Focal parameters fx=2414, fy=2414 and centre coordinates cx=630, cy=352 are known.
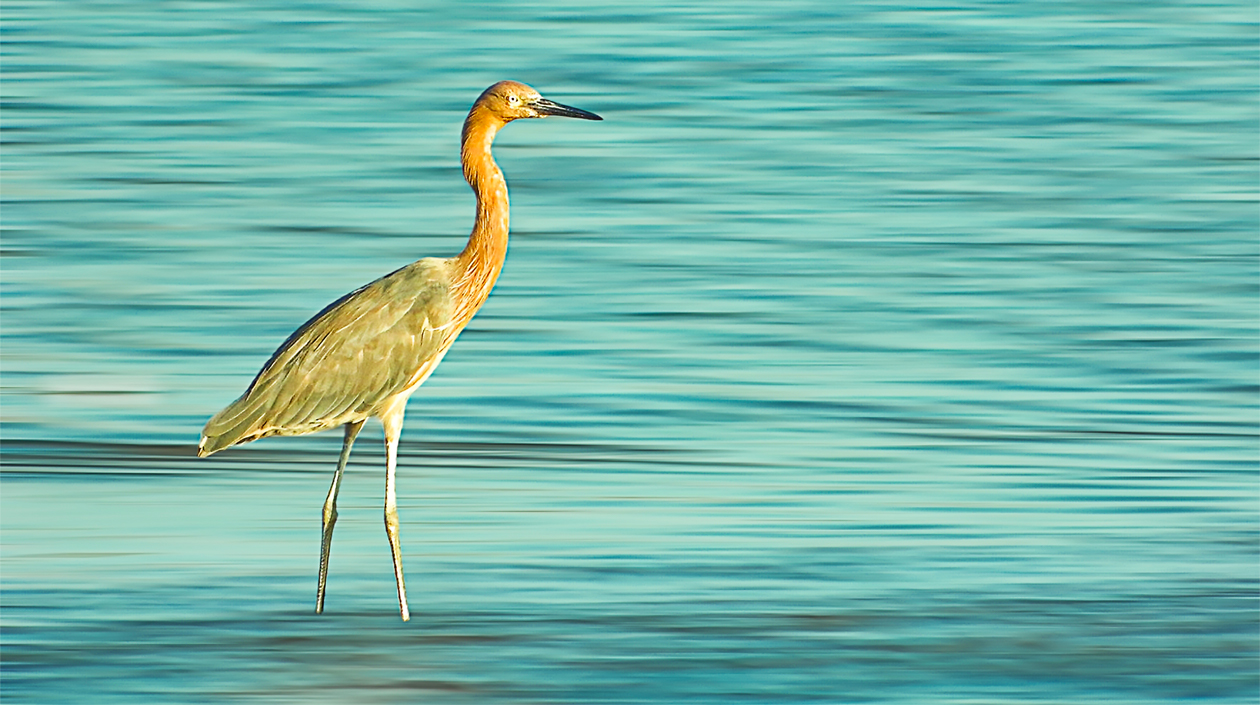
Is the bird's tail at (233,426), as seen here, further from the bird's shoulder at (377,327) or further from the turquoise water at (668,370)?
the turquoise water at (668,370)

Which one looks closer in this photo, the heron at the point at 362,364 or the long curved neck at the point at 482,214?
the heron at the point at 362,364

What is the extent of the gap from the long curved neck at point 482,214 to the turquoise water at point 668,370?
0.85 meters

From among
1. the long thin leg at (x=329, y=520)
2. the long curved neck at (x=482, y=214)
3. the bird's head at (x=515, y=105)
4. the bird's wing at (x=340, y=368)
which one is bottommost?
the long thin leg at (x=329, y=520)

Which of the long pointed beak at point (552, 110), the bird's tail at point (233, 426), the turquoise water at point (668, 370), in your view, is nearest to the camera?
the turquoise water at point (668, 370)

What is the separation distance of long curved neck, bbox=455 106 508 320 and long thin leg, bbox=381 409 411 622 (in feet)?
1.41

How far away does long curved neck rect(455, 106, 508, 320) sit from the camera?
7.76 metres

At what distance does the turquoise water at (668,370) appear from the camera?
271 inches

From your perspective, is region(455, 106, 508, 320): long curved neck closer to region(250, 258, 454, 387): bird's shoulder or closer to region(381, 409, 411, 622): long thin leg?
region(250, 258, 454, 387): bird's shoulder

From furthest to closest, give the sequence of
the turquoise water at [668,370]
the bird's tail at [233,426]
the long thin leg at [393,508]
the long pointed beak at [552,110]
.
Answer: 1. the long pointed beak at [552,110]
2. the bird's tail at [233,426]
3. the long thin leg at [393,508]
4. the turquoise water at [668,370]

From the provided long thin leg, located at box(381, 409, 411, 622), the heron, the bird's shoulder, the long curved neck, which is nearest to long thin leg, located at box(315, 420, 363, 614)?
the heron

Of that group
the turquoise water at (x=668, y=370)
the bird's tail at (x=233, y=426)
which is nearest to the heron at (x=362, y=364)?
the bird's tail at (x=233, y=426)

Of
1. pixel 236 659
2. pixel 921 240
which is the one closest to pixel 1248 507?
pixel 236 659

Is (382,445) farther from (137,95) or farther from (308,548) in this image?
(137,95)

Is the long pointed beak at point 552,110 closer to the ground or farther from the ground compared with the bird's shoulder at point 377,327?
farther from the ground
